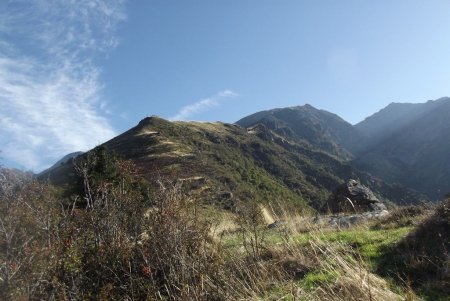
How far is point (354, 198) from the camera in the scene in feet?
68.4

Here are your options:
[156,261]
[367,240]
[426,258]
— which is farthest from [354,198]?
[156,261]

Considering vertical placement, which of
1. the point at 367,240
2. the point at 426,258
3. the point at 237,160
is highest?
the point at 237,160

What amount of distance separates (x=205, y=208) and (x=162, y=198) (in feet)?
8.81

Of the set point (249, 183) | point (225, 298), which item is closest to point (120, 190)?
point (225, 298)

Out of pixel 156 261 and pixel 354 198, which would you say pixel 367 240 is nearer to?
pixel 156 261

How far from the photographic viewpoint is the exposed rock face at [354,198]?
19.8 m

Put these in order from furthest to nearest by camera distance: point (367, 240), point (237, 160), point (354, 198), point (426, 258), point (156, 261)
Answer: point (237, 160), point (354, 198), point (367, 240), point (426, 258), point (156, 261)

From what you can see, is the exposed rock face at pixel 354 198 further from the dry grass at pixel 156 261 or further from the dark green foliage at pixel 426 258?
the dry grass at pixel 156 261

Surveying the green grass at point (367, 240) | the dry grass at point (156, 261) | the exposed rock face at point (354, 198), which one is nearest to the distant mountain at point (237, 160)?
the exposed rock face at point (354, 198)

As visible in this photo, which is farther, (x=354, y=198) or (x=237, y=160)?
A: (x=237, y=160)

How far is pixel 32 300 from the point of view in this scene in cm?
552

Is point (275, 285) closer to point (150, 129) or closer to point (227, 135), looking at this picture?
point (150, 129)

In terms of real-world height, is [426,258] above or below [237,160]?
below

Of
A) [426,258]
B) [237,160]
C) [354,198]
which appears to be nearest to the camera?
[426,258]
